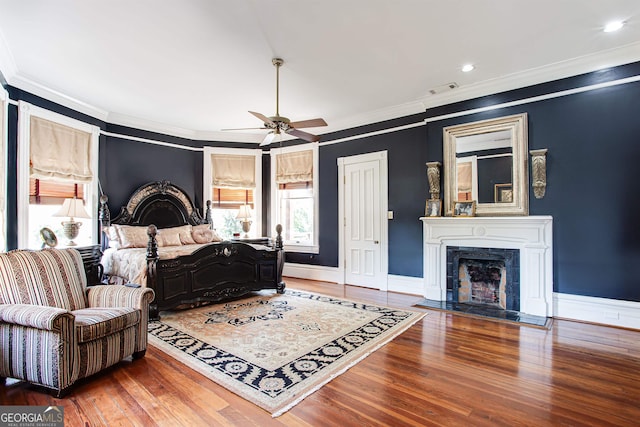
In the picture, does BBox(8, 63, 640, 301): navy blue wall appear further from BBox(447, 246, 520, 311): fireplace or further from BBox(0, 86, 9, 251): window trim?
BBox(447, 246, 520, 311): fireplace

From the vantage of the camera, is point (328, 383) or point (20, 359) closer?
point (20, 359)

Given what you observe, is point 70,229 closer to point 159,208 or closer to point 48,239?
point 48,239

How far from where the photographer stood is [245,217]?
21.2 feet

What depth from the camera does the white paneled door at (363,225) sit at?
5508mm

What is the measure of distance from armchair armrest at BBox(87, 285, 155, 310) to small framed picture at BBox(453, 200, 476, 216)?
12.7 feet

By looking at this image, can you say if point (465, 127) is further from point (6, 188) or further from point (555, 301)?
point (6, 188)

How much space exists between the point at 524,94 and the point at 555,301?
2572mm

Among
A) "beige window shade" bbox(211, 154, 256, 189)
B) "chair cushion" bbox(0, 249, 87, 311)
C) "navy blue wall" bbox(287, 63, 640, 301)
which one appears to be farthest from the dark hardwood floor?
"beige window shade" bbox(211, 154, 256, 189)

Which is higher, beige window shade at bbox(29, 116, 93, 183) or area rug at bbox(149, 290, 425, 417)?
beige window shade at bbox(29, 116, 93, 183)

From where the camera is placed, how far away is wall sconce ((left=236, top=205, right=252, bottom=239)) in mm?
6457

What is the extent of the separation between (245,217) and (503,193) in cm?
450

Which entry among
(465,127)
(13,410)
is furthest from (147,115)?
(465,127)

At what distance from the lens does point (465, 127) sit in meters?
4.49

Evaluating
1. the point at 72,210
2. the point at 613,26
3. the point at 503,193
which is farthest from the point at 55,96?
the point at 613,26
